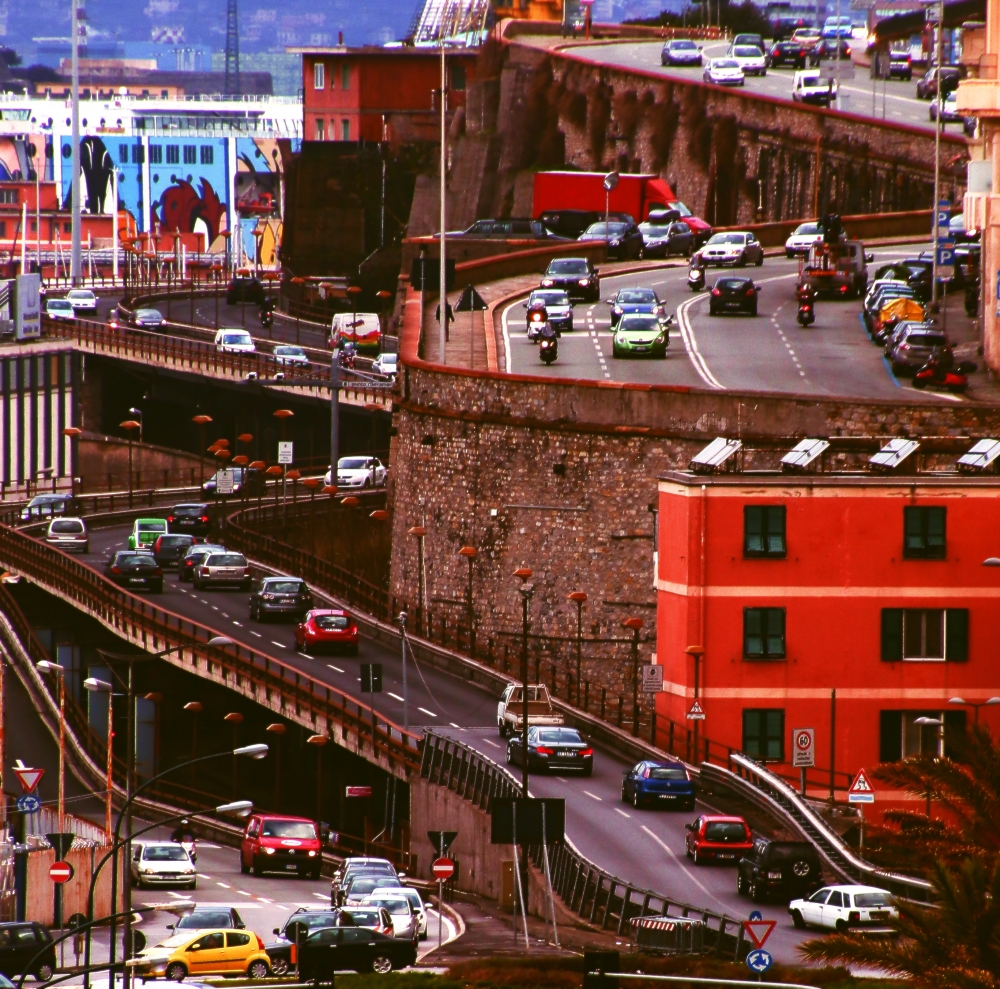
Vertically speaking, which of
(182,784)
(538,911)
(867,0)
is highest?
(867,0)

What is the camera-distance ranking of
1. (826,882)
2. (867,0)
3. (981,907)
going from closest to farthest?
1. (981,907)
2. (826,882)
3. (867,0)

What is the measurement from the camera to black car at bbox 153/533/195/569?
274ft

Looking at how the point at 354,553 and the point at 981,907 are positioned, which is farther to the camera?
the point at 354,553

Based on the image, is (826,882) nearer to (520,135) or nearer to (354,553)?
(354,553)

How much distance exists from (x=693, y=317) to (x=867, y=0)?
96.7m

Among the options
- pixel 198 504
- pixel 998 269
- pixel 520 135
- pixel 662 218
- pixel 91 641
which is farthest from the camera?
pixel 520 135

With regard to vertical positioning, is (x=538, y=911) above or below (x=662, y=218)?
below

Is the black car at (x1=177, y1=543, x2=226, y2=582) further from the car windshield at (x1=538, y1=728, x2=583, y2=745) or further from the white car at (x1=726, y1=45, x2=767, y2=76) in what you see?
the white car at (x1=726, y1=45, x2=767, y2=76)

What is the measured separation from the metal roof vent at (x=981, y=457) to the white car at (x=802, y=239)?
129 ft

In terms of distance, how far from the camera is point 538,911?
148 ft

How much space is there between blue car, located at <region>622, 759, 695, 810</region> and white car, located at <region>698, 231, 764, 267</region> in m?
44.7

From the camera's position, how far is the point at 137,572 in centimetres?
7831

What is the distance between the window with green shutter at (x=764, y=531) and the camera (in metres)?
54.9

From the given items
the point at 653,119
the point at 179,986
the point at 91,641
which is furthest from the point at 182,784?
the point at 653,119
